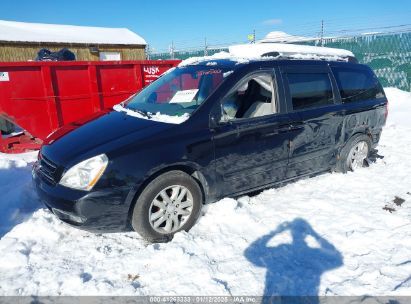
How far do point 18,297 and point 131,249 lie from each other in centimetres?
99

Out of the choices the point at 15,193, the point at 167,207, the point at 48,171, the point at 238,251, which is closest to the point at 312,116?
the point at 238,251

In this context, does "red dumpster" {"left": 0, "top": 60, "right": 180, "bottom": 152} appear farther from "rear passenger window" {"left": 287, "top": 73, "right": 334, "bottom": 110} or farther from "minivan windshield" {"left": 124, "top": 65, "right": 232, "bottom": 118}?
"rear passenger window" {"left": 287, "top": 73, "right": 334, "bottom": 110}

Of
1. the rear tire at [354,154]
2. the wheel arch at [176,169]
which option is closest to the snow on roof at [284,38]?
the rear tire at [354,154]

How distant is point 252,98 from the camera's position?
4.12 metres

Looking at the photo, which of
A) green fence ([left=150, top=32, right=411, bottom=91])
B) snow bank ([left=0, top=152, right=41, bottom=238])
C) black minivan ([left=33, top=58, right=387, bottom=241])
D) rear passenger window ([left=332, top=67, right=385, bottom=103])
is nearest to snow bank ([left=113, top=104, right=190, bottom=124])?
black minivan ([left=33, top=58, right=387, bottom=241])

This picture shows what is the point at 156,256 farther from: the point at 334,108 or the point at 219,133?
the point at 334,108

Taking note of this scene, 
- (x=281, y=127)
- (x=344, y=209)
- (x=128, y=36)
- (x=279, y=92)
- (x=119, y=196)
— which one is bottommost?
(x=344, y=209)

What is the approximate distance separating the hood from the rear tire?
288 centimetres

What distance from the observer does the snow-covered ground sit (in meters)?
2.68

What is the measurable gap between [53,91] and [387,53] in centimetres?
1140

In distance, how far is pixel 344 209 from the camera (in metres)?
3.91

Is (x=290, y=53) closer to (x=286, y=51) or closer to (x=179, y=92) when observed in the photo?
(x=286, y=51)

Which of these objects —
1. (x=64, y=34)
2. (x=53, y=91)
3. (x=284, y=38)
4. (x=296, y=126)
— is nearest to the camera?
(x=296, y=126)

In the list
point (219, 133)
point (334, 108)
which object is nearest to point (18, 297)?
point (219, 133)
